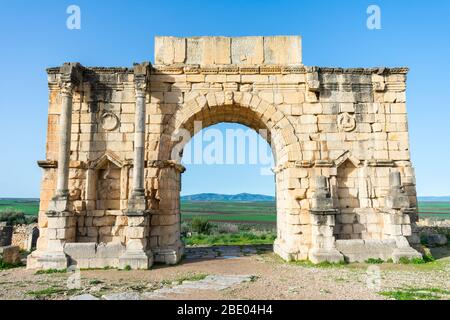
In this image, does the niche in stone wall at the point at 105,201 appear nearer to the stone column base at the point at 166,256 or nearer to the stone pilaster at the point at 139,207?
the stone pilaster at the point at 139,207

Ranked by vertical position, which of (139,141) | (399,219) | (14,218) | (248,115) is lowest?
(14,218)

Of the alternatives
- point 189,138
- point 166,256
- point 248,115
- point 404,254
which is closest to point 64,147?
point 189,138

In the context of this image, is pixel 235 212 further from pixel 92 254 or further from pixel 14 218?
pixel 92 254

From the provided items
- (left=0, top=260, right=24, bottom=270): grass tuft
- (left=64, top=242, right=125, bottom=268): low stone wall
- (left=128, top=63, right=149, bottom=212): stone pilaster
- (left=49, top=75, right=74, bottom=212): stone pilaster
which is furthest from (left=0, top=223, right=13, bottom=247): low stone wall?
(left=128, top=63, right=149, bottom=212): stone pilaster

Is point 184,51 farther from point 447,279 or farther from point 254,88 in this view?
point 447,279

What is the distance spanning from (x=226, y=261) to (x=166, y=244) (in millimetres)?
1703

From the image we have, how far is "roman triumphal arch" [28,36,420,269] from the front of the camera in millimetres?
8180

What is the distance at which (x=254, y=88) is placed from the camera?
9.22 metres

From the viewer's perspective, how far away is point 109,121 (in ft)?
29.2

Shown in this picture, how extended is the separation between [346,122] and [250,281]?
5390 millimetres

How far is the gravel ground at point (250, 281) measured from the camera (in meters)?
5.30

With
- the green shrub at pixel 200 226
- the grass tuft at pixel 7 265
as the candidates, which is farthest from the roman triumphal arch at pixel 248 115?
the green shrub at pixel 200 226

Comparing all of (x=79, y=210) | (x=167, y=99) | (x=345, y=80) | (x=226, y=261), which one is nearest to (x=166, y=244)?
(x=226, y=261)

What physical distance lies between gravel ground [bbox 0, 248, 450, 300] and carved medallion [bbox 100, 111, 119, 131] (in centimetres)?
383
